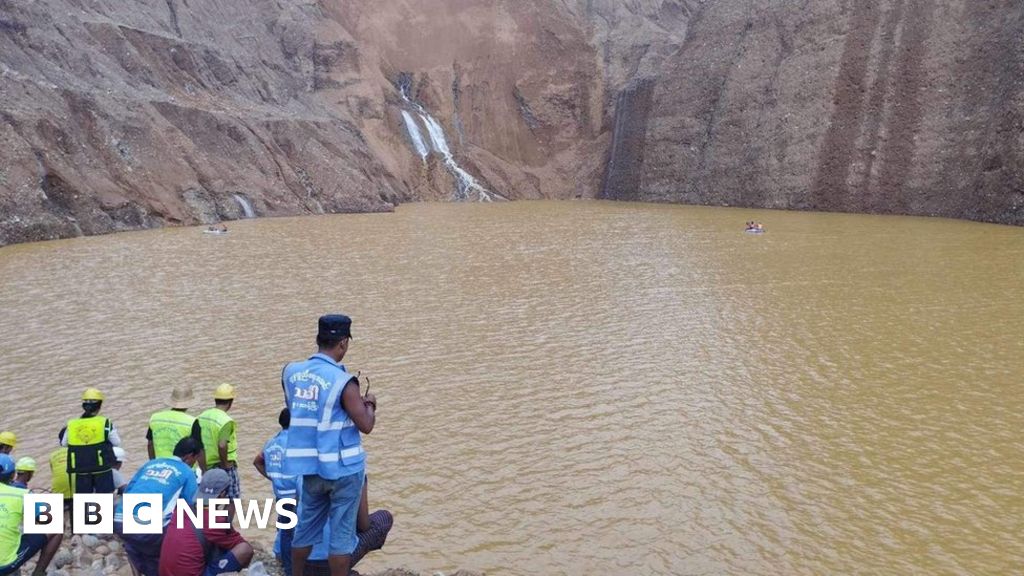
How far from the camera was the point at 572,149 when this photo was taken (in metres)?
63.2

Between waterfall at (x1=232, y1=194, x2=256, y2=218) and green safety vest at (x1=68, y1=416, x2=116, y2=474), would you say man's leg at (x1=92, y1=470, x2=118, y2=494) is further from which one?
waterfall at (x1=232, y1=194, x2=256, y2=218)

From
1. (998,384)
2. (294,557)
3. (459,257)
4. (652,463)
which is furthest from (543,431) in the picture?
(459,257)

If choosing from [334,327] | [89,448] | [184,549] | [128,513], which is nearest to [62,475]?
[89,448]

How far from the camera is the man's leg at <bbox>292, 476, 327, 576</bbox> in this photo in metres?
4.61

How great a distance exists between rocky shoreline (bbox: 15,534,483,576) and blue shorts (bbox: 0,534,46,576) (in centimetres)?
24

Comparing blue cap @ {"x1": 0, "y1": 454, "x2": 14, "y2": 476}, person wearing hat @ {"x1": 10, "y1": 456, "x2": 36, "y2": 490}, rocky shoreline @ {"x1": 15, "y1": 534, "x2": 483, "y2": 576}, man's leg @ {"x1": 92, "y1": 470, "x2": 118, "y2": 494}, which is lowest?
rocky shoreline @ {"x1": 15, "y1": 534, "x2": 483, "y2": 576}

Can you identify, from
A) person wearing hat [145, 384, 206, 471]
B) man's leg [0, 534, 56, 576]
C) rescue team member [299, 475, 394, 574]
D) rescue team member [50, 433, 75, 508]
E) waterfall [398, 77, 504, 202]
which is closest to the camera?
rescue team member [299, 475, 394, 574]

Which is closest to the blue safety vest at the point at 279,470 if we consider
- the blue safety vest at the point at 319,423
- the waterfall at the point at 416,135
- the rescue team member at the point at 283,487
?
the rescue team member at the point at 283,487

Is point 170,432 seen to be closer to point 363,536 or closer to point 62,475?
point 62,475

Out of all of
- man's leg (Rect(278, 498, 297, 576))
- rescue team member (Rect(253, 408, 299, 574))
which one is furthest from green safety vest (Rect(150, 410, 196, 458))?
man's leg (Rect(278, 498, 297, 576))

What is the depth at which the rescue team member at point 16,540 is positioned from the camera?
5023mm

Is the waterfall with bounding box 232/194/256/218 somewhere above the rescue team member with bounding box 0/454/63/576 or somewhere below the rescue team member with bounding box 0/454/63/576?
above

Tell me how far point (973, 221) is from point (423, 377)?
3118cm

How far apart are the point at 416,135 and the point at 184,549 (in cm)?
5701
